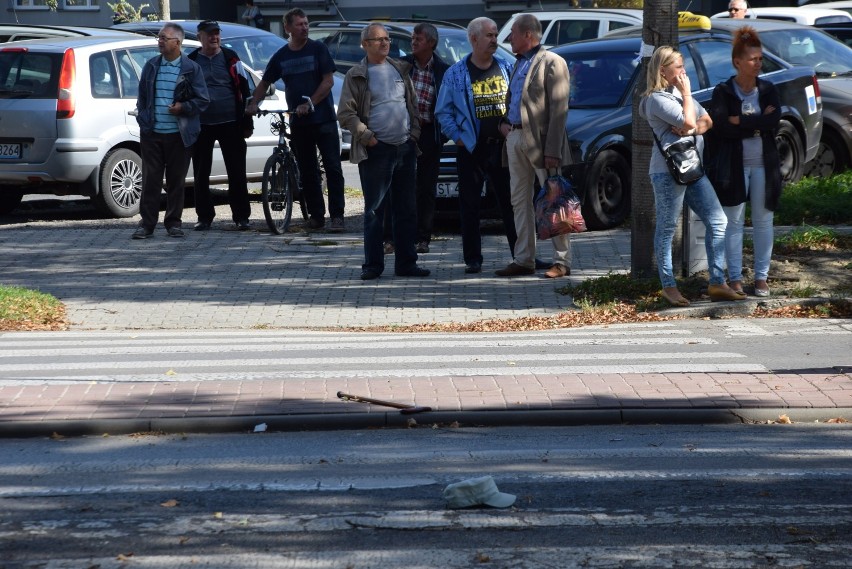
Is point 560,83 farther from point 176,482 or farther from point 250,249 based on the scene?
point 176,482

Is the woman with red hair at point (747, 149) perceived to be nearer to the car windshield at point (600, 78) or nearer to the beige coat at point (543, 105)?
the beige coat at point (543, 105)

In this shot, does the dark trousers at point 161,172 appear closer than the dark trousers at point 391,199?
No

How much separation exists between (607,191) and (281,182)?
3367 mm

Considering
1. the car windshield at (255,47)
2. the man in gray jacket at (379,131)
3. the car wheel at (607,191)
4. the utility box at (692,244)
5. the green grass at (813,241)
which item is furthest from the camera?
the car windshield at (255,47)

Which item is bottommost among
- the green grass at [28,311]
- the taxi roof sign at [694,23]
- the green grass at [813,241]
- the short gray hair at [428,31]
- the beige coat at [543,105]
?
the green grass at [28,311]

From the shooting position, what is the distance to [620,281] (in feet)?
34.9

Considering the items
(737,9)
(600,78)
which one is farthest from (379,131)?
(737,9)

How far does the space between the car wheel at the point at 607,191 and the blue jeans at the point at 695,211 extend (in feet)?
10.4

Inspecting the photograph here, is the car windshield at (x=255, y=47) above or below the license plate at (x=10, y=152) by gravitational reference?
above

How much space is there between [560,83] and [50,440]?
571 centimetres

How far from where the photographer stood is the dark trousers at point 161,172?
13.3m

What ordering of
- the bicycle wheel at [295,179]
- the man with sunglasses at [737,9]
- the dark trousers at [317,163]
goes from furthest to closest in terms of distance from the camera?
the man with sunglasses at [737,9] < the bicycle wheel at [295,179] < the dark trousers at [317,163]

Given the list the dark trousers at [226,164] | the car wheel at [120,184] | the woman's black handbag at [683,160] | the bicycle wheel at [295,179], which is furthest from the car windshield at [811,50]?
the car wheel at [120,184]

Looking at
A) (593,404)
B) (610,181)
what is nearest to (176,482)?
(593,404)
